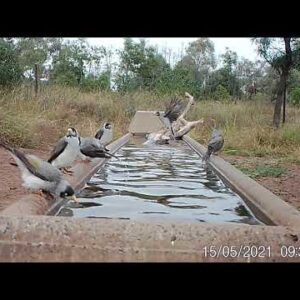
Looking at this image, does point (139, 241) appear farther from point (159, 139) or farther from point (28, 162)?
point (159, 139)

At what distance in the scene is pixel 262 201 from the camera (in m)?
3.19

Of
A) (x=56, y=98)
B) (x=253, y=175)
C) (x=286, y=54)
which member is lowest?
(x=253, y=175)

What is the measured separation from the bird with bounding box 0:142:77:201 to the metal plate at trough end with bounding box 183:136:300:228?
1293 mm

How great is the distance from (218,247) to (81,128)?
886cm

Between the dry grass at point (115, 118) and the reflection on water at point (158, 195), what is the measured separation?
248 centimetres

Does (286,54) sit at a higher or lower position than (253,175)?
higher

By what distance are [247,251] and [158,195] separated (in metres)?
1.79

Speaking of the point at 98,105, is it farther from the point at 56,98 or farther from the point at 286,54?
the point at 286,54

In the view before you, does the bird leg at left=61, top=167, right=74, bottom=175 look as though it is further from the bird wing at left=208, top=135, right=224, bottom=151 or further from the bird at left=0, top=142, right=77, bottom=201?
the bird wing at left=208, top=135, right=224, bottom=151

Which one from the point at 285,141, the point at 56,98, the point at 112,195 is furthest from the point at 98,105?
the point at 112,195

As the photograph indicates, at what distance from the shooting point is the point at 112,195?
375cm

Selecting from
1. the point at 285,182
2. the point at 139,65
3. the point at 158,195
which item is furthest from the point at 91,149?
the point at 139,65

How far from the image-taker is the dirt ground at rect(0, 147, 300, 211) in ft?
13.0

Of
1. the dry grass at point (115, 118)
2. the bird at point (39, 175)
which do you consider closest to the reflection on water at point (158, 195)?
the bird at point (39, 175)
